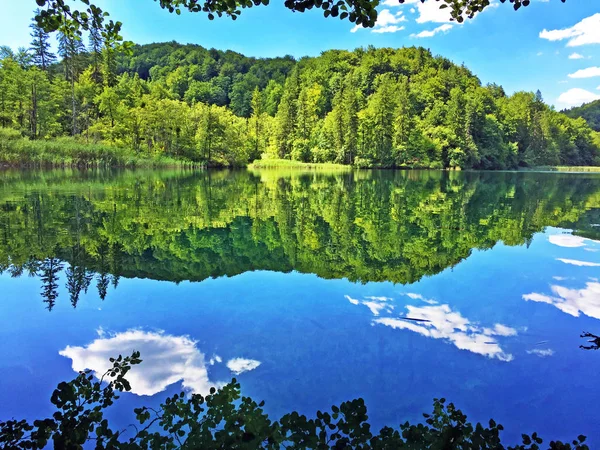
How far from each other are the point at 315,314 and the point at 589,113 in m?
183

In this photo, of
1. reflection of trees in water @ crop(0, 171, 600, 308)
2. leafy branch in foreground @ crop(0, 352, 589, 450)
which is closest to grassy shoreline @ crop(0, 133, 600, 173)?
reflection of trees in water @ crop(0, 171, 600, 308)

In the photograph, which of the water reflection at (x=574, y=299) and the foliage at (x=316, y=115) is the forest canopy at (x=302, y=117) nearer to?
the foliage at (x=316, y=115)

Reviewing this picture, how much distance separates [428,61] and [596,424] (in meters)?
101

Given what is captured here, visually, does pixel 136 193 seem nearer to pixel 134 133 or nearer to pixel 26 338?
pixel 26 338

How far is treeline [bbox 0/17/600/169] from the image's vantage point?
50.9 meters

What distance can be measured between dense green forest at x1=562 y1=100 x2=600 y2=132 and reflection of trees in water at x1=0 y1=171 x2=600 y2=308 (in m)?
159

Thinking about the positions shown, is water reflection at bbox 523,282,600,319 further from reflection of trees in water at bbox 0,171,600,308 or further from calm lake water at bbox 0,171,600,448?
reflection of trees in water at bbox 0,171,600,308

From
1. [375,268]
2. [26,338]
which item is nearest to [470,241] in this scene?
[375,268]

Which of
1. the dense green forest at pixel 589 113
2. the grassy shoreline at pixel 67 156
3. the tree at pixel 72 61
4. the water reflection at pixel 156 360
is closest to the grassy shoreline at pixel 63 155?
the grassy shoreline at pixel 67 156

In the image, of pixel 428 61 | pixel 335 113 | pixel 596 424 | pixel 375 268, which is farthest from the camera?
pixel 428 61

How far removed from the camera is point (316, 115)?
270 ft

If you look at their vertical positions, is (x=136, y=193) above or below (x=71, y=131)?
below

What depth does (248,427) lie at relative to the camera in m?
2.06

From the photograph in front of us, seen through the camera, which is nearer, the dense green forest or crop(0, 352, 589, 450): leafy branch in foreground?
crop(0, 352, 589, 450): leafy branch in foreground
